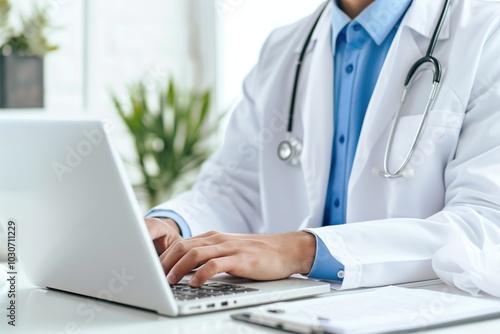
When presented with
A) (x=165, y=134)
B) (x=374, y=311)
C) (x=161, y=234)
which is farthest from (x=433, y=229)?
(x=165, y=134)

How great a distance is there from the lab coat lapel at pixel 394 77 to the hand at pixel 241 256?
15.6 inches

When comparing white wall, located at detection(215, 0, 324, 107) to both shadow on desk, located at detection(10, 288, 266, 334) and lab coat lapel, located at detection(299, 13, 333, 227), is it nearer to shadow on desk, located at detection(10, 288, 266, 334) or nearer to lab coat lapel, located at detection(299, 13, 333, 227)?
lab coat lapel, located at detection(299, 13, 333, 227)

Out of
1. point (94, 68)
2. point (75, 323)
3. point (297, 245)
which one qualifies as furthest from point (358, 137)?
point (94, 68)

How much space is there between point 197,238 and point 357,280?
238 millimetres

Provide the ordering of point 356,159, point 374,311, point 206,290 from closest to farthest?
point 374,311
point 206,290
point 356,159

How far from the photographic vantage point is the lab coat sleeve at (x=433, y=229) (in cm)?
112

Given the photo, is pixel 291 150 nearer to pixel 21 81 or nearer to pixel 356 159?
pixel 356 159

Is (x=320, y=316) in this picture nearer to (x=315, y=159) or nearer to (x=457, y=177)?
(x=457, y=177)

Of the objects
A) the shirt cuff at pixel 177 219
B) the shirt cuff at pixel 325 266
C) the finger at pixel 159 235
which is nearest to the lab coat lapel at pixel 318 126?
the shirt cuff at pixel 177 219

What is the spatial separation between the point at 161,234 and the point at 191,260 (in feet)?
1.12

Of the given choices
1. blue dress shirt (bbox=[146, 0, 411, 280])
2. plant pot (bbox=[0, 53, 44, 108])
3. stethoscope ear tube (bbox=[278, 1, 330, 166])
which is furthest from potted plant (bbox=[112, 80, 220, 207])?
blue dress shirt (bbox=[146, 0, 411, 280])

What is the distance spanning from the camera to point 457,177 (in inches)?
52.0

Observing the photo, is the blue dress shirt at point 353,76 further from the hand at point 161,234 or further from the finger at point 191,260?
the finger at point 191,260

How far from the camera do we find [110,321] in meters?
0.88
